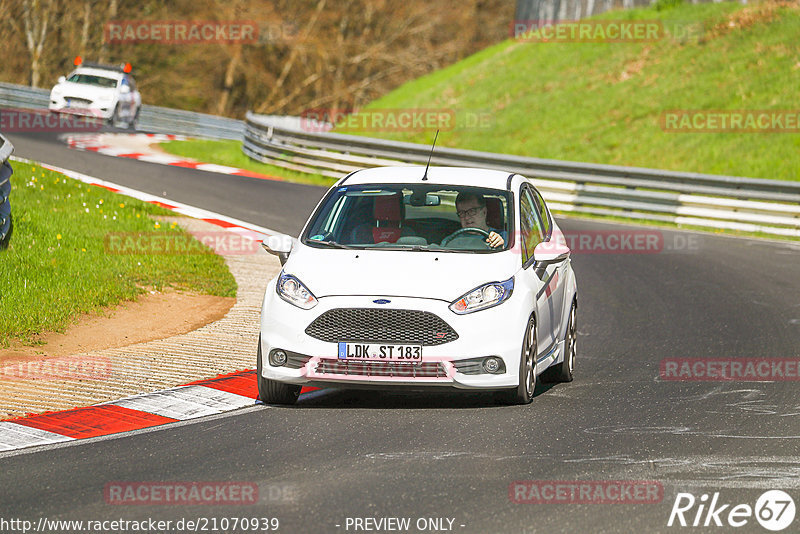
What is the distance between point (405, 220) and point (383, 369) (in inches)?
62.7

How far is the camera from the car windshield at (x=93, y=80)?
120 feet

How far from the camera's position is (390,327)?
8.38 m

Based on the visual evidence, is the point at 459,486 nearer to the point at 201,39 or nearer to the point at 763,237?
the point at 763,237

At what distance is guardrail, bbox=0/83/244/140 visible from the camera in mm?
40875

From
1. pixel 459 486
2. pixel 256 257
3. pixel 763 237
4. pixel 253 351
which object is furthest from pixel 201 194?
pixel 459 486

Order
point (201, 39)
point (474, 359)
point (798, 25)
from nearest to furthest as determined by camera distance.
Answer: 1. point (474, 359)
2. point (798, 25)
3. point (201, 39)

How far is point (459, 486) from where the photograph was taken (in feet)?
21.8

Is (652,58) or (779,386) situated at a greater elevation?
(652,58)

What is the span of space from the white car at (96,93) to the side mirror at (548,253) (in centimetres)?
2754

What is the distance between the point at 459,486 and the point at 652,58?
30.6 m

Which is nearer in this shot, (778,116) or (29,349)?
(29,349)

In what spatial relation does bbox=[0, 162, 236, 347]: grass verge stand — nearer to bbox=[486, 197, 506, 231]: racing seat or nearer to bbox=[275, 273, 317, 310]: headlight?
bbox=[275, 273, 317, 310]: headlight

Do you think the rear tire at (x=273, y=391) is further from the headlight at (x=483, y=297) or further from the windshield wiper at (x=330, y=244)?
the headlight at (x=483, y=297)

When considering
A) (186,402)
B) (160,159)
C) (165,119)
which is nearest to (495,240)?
(186,402)
